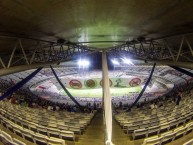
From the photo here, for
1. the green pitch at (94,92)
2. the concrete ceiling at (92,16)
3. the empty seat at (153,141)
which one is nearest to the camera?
the concrete ceiling at (92,16)

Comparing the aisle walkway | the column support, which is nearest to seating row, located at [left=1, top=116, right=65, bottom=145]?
the aisle walkway

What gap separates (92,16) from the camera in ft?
29.2

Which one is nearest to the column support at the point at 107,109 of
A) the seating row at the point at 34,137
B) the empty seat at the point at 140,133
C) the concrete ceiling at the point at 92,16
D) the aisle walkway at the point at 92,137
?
the aisle walkway at the point at 92,137

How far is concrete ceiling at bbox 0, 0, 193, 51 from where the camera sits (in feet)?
23.4

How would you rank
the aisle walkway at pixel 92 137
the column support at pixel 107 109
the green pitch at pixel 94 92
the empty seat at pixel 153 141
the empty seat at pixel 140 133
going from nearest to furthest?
1. the empty seat at pixel 153 141
2. the column support at pixel 107 109
3. the empty seat at pixel 140 133
4. the aisle walkway at pixel 92 137
5. the green pitch at pixel 94 92

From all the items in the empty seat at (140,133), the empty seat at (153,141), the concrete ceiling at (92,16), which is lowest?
the empty seat at (140,133)

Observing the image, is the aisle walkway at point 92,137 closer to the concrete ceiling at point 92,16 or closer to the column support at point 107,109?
the column support at point 107,109

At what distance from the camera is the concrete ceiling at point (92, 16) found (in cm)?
712

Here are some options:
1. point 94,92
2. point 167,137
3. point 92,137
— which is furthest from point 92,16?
point 94,92

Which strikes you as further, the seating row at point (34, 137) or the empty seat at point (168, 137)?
the empty seat at point (168, 137)

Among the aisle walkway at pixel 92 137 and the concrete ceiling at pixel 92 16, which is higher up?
the concrete ceiling at pixel 92 16

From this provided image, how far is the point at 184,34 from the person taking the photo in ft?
38.2

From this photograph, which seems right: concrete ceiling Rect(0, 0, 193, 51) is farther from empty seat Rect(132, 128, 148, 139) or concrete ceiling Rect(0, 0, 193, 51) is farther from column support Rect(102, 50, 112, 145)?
empty seat Rect(132, 128, 148, 139)

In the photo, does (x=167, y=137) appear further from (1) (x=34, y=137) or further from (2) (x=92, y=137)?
(1) (x=34, y=137)
